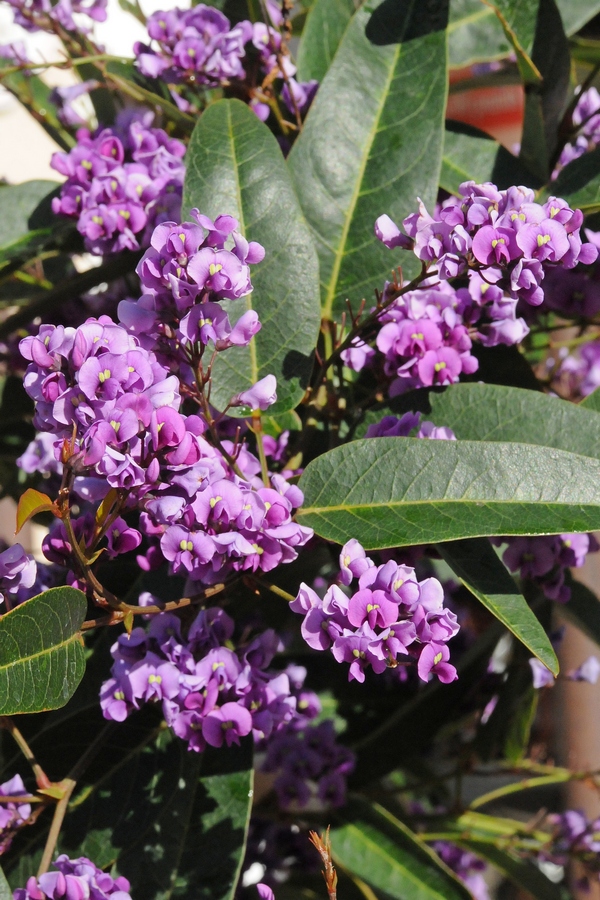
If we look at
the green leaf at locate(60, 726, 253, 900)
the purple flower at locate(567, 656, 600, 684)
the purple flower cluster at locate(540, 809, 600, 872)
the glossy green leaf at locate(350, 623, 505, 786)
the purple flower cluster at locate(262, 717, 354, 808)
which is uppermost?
the green leaf at locate(60, 726, 253, 900)

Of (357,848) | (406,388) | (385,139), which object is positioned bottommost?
(357,848)

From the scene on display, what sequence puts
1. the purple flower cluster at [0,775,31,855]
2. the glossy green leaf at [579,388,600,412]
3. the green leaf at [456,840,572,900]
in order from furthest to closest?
the green leaf at [456,840,572,900], the glossy green leaf at [579,388,600,412], the purple flower cluster at [0,775,31,855]

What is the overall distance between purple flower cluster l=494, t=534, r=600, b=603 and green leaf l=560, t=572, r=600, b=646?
4.7 inches

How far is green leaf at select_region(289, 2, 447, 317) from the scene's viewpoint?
3.14 feet

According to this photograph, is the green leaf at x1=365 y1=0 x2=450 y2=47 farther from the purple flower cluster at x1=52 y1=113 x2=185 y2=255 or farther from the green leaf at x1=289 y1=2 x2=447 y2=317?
the purple flower cluster at x1=52 y1=113 x2=185 y2=255

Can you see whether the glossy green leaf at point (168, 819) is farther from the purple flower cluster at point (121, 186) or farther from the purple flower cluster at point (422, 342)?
the purple flower cluster at point (121, 186)

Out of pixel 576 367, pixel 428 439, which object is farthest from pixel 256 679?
pixel 576 367

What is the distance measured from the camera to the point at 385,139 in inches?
39.0

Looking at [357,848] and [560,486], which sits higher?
[560,486]

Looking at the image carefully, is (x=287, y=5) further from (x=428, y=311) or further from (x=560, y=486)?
(x=560, y=486)

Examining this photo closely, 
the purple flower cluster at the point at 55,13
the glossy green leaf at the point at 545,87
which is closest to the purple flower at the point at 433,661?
the glossy green leaf at the point at 545,87

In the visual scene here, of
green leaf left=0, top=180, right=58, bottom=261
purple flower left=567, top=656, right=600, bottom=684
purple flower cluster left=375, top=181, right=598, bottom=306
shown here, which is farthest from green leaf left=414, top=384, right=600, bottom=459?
purple flower left=567, top=656, right=600, bottom=684

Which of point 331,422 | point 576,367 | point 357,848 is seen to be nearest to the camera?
point 331,422

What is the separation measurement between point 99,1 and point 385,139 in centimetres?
54
